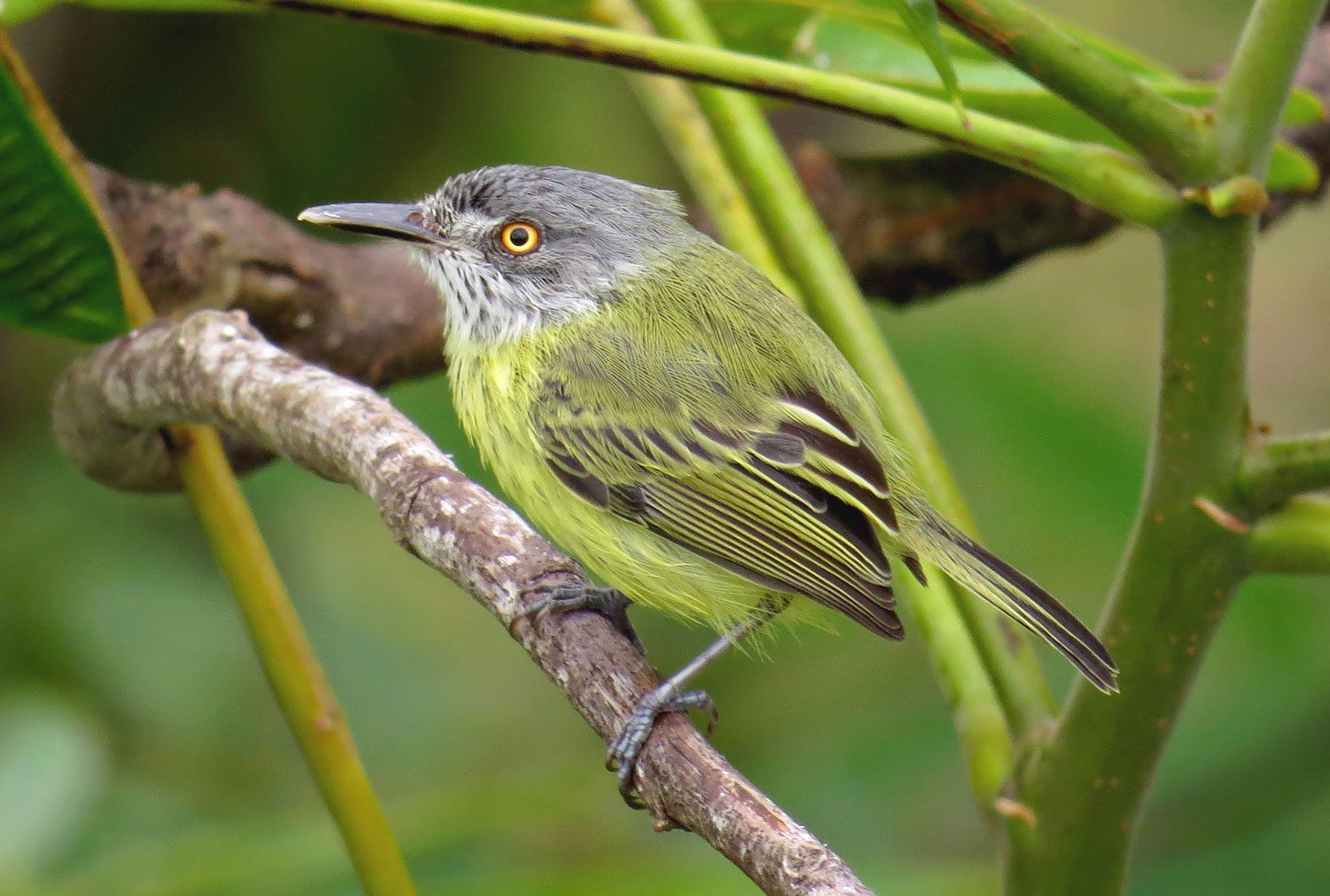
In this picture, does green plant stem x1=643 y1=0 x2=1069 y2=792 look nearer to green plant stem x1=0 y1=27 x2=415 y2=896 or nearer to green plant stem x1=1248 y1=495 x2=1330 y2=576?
green plant stem x1=1248 y1=495 x2=1330 y2=576

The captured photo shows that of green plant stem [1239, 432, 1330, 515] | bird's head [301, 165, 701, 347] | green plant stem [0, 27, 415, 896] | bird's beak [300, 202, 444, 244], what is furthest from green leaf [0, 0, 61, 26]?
green plant stem [1239, 432, 1330, 515]

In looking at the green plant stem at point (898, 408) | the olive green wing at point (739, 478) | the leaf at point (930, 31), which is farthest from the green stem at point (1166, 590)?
the olive green wing at point (739, 478)

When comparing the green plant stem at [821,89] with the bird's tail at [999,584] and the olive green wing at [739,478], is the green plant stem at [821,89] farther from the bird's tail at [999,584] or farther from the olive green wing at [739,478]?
the olive green wing at [739,478]

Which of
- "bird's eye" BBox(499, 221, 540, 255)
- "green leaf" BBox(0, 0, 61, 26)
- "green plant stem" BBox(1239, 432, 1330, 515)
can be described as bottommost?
"green plant stem" BBox(1239, 432, 1330, 515)

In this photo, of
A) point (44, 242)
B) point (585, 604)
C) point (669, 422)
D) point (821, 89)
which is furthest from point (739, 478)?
point (44, 242)

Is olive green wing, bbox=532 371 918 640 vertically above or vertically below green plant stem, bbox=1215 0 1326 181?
below

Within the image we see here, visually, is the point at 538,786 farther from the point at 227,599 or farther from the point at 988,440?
the point at 988,440

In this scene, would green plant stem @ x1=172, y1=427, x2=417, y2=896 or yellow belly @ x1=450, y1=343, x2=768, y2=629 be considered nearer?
green plant stem @ x1=172, y1=427, x2=417, y2=896
